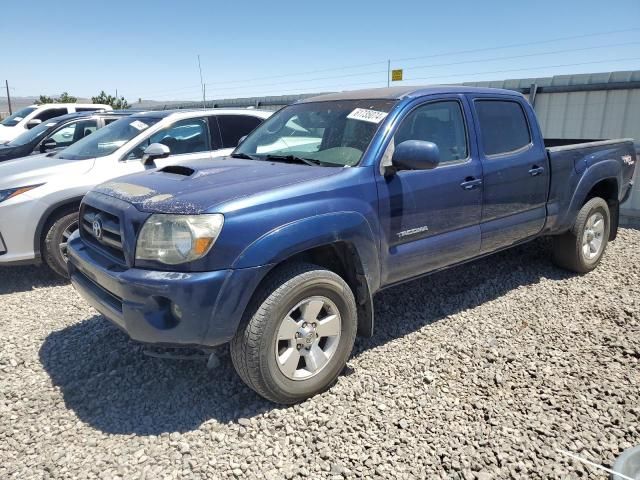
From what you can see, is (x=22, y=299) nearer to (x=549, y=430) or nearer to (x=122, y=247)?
(x=122, y=247)

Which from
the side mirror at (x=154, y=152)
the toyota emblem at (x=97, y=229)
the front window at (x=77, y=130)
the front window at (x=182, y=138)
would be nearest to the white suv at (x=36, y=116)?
the front window at (x=77, y=130)

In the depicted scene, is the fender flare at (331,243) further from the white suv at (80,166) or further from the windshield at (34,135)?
the windshield at (34,135)

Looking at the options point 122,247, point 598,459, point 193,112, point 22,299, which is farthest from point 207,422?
point 193,112

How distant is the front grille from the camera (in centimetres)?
284

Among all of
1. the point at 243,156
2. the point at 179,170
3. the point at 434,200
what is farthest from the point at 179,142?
the point at 434,200

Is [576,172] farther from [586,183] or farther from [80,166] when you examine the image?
[80,166]

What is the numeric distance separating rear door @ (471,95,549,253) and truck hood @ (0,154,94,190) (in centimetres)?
393

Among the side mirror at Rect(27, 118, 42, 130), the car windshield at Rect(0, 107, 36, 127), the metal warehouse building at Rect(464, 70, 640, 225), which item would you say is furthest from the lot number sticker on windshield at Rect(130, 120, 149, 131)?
the car windshield at Rect(0, 107, 36, 127)

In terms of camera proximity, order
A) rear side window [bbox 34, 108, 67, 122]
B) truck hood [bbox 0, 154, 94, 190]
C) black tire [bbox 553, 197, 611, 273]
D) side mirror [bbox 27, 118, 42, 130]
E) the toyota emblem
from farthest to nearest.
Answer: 1. rear side window [bbox 34, 108, 67, 122]
2. side mirror [bbox 27, 118, 42, 130]
3. black tire [bbox 553, 197, 611, 273]
4. truck hood [bbox 0, 154, 94, 190]
5. the toyota emblem

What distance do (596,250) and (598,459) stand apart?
3.24 metres

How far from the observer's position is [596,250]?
201 inches

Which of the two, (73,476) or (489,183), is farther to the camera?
(489,183)

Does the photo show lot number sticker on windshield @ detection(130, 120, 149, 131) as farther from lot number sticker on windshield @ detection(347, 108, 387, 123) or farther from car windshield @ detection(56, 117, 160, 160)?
lot number sticker on windshield @ detection(347, 108, 387, 123)

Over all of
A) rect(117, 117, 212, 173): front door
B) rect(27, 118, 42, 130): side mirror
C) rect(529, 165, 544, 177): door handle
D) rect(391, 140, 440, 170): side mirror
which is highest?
rect(391, 140, 440, 170): side mirror
